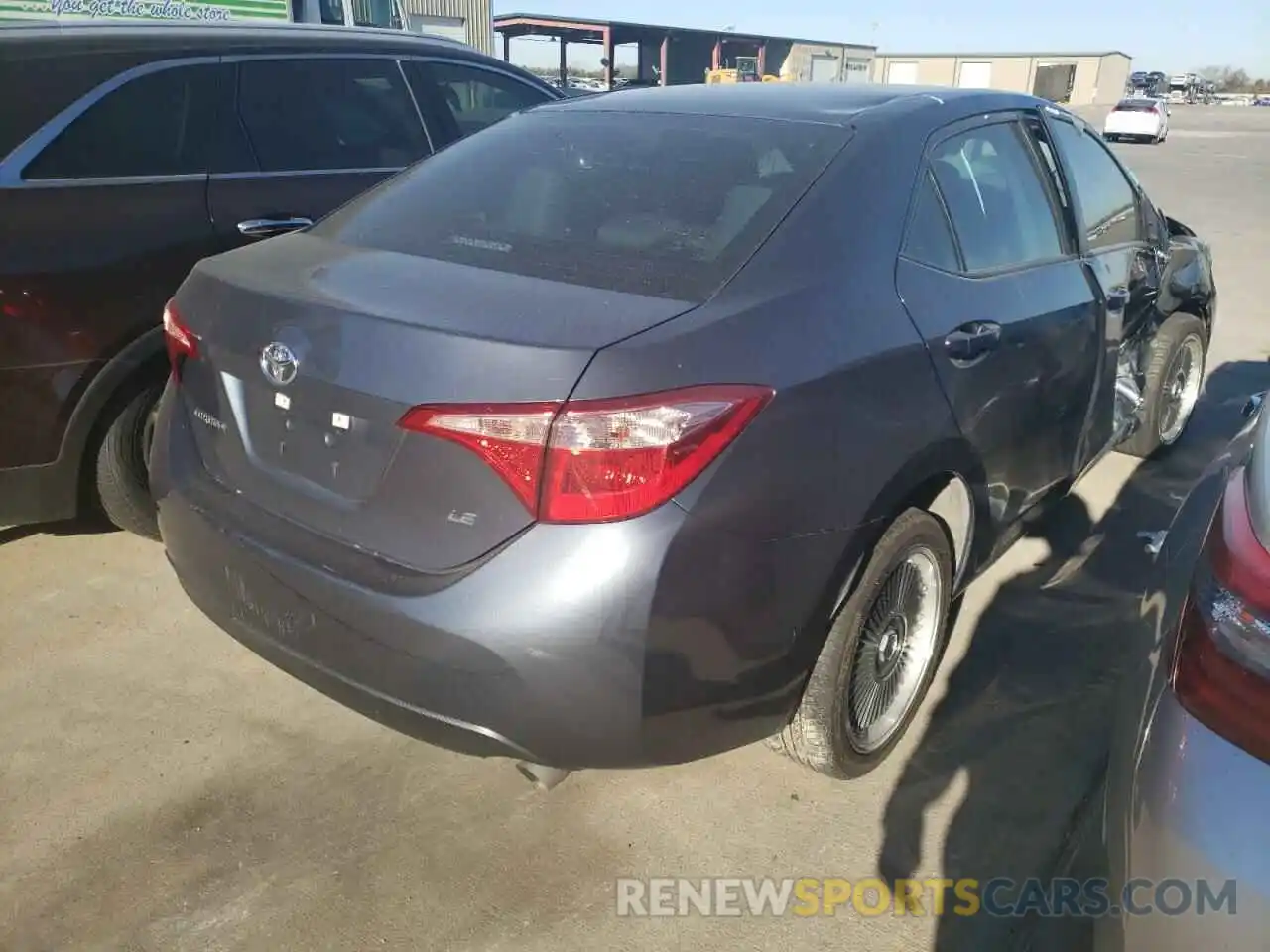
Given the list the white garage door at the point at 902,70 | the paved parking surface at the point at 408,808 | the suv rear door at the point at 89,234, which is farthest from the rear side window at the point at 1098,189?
the white garage door at the point at 902,70

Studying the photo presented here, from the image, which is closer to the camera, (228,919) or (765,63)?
(228,919)

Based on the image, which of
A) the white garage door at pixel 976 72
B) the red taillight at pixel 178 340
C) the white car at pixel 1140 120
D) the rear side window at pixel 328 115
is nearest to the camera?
the red taillight at pixel 178 340

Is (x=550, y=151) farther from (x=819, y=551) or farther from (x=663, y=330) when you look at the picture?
(x=819, y=551)

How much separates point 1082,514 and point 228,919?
3531 mm

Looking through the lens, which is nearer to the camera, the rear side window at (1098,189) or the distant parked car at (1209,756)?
the distant parked car at (1209,756)

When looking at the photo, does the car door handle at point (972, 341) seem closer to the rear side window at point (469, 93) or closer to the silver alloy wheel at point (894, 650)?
the silver alloy wheel at point (894, 650)

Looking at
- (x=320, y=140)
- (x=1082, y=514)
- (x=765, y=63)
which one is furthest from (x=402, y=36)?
(x=765, y=63)

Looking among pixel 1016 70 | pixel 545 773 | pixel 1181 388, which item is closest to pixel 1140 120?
pixel 1016 70

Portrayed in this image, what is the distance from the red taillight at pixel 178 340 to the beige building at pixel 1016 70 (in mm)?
63792

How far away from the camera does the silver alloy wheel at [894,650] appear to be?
2484 millimetres

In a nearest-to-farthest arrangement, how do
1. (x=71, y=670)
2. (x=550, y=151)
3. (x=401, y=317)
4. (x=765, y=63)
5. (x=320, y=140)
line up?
1. (x=401, y=317)
2. (x=550, y=151)
3. (x=71, y=670)
4. (x=320, y=140)
5. (x=765, y=63)

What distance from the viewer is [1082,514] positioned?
166 inches

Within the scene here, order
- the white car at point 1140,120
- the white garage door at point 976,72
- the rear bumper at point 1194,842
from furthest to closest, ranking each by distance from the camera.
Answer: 1. the white garage door at point 976,72
2. the white car at point 1140,120
3. the rear bumper at point 1194,842

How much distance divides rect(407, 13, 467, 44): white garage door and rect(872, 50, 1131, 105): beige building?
43.6 m
